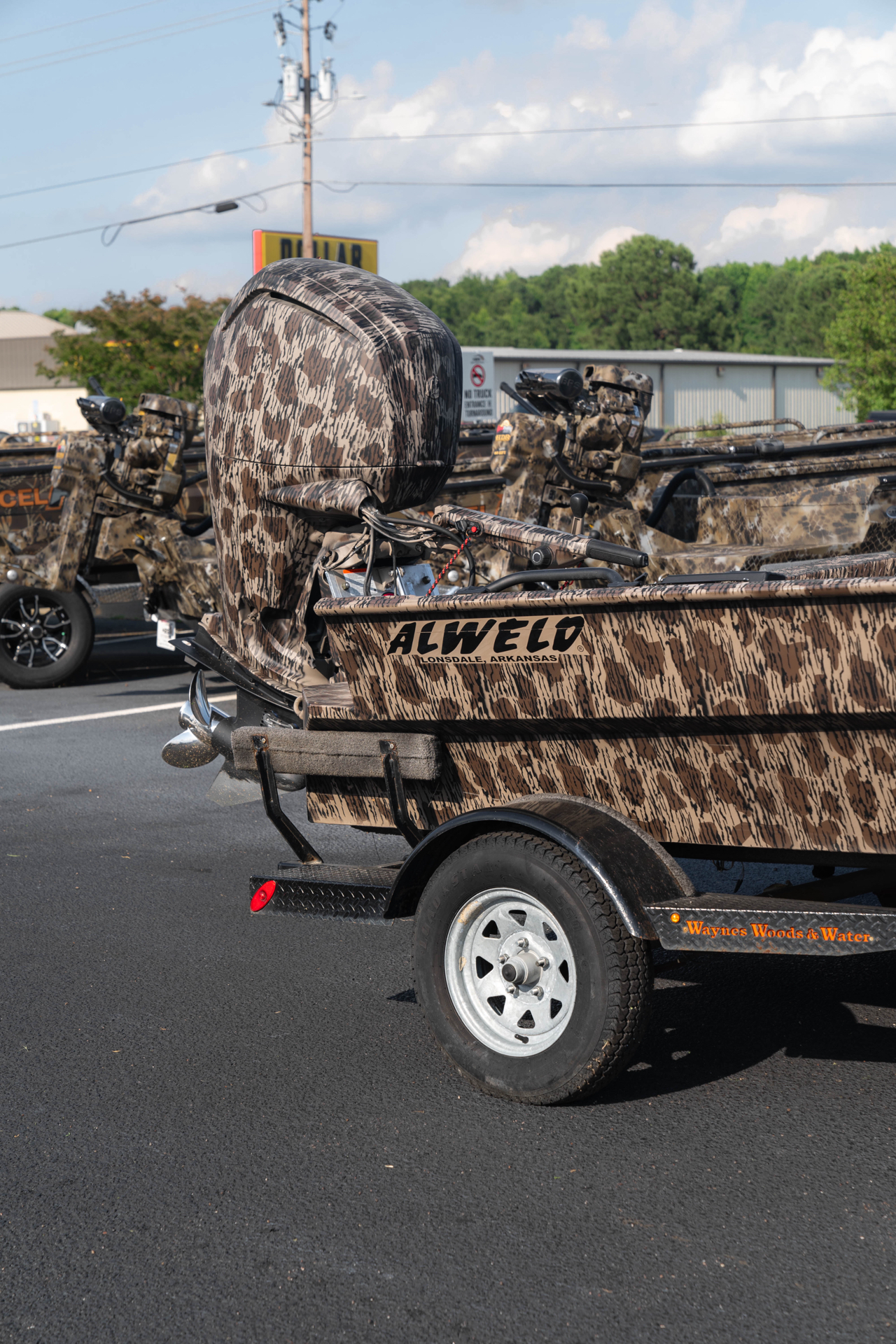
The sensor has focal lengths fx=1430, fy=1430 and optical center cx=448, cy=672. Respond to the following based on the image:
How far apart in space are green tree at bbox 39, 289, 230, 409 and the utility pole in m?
4.92

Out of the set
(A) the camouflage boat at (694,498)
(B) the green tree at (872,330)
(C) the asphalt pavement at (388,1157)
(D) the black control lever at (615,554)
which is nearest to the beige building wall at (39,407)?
(B) the green tree at (872,330)

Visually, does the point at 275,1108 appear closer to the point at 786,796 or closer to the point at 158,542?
the point at 786,796

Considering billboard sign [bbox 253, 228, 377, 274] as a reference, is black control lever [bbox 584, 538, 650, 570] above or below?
below

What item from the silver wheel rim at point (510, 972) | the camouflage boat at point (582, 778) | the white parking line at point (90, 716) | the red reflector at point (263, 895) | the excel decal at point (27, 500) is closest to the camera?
the camouflage boat at point (582, 778)

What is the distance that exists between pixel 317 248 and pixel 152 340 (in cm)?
676

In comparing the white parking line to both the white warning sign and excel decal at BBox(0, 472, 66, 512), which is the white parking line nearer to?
excel decal at BBox(0, 472, 66, 512)

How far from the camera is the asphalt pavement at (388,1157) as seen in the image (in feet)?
10.1

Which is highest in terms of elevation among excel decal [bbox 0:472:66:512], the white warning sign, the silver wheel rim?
the white warning sign

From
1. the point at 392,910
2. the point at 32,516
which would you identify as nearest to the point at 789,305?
the point at 32,516

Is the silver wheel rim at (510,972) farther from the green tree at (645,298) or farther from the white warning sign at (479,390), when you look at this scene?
the green tree at (645,298)

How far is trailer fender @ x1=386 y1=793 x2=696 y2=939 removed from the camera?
3.85m

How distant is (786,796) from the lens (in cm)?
385

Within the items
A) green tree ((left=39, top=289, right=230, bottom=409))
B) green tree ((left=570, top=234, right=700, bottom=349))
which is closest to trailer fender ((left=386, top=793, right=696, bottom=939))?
green tree ((left=39, top=289, right=230, bottom=409))

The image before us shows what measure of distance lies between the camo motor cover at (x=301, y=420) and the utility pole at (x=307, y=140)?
1485 inches
